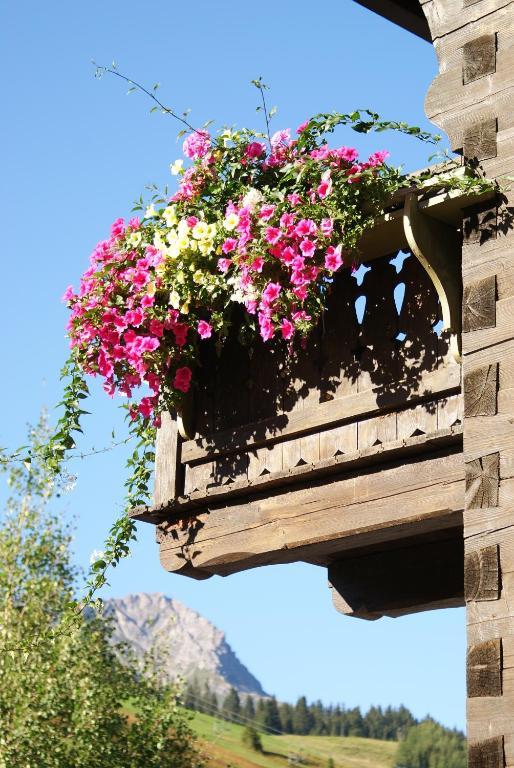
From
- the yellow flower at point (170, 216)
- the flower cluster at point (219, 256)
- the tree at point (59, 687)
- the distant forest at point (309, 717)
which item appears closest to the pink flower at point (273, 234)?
the flower cluster at point (219, 256)

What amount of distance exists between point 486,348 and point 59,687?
55.6ft

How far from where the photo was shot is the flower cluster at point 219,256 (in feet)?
17.7

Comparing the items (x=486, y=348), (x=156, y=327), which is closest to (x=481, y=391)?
(x=486, y=348)

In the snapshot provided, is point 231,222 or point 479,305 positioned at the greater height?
point 231,222

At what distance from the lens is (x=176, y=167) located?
6.07m

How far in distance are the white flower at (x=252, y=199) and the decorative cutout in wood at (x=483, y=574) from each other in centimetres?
194

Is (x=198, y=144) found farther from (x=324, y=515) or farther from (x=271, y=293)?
(x=324, y=515)

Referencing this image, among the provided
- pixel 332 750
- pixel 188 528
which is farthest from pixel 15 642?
pixel 332 750

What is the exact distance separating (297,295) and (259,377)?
0.73m

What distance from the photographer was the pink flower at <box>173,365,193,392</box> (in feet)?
20.0

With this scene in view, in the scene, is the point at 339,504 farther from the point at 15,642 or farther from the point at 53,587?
the point at 53,587

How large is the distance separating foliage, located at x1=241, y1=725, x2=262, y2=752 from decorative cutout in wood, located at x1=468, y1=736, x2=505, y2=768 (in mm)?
116899

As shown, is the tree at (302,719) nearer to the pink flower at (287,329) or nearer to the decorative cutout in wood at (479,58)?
the pink flower at (287,329)

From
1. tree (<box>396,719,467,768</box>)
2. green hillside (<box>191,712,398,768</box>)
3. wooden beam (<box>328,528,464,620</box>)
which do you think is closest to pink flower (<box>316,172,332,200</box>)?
wooden beam (<box>328,528,464,620</box>)
